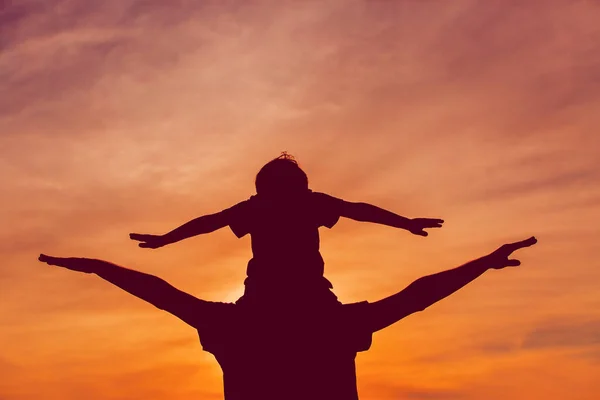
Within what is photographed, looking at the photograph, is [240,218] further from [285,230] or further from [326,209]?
[326,209]

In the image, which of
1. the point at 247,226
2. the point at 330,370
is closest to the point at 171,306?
the point at 247,226

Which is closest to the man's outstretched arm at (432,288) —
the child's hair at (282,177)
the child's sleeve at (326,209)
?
the child's sleeve at (326,209)

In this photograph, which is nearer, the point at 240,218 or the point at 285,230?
the point at 285,230

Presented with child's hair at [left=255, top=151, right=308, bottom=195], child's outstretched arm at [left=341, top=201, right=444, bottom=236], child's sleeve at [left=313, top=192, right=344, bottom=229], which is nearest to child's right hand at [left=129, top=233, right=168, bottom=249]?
child's hair at [left=255, top=151, right=308, bottom=195]

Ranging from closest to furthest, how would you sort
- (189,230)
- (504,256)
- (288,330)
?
(288,330)
(504,256)
(189,230)

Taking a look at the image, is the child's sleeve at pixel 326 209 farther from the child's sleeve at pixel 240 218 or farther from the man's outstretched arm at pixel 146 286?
the man's outstretched arm at pixel 146 286

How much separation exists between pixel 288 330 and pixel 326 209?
130 centimetres

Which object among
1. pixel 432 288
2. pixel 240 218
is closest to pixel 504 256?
pixel 432 288

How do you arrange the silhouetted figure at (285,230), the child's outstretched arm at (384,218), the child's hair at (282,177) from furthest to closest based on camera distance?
the child's outstretched arm at (384,218), the child's hair at (282,177), the silhouetted figure at (285,230)

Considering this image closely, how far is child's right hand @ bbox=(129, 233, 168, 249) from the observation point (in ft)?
27.1

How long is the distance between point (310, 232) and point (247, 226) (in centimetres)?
67

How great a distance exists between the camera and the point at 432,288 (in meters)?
7.52

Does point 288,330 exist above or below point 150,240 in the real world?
below

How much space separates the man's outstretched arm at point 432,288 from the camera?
7.48m
